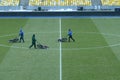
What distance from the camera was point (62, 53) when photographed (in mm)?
32938

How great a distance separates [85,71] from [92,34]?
16.4m

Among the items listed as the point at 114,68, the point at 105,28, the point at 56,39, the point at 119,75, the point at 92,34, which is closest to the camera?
the point at 119,75

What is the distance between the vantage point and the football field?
86.0ft

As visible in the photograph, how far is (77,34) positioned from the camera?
4294 centimetres

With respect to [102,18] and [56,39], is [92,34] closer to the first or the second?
[56,39]

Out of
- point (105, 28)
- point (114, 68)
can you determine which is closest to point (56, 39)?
point (105, 28)

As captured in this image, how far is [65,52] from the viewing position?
109 feet

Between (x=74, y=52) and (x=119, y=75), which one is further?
(x=74, y=52)

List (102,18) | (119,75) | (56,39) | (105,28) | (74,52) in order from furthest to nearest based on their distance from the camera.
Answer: (102,18) → (105,28) → (56,39) → (74,52) → (119,75)

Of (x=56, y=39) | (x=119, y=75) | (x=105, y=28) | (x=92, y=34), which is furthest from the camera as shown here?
(x=105, y=28)

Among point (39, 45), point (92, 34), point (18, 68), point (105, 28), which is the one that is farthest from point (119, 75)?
point (105, 28)

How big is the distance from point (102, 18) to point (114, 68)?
3015 cm

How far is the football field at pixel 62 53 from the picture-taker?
2620cm

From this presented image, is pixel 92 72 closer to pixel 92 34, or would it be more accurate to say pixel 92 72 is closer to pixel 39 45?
pixel 39 45
